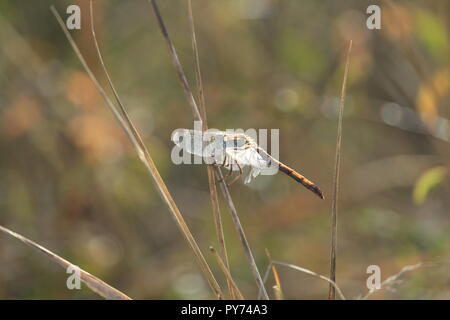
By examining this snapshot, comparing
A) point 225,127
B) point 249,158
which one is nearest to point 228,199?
point 249,158

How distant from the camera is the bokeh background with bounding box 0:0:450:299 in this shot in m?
2.33

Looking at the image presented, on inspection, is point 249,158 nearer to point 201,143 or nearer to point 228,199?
point 201,143

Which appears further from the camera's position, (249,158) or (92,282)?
(249,158)

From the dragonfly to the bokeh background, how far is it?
2.94 feet

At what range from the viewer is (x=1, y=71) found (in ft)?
8.00

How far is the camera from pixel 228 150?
135 cm

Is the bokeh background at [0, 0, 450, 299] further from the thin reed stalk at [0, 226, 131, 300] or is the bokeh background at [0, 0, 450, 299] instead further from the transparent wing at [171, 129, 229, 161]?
the thin reed stalk at [0, 226, 131, 300]

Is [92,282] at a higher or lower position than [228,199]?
lower

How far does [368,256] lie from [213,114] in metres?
0.94

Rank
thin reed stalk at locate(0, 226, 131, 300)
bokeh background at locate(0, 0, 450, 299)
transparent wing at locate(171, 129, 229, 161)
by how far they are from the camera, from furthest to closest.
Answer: bokeh background at locate(0, 0, 450, 299), transparent wing at locate(171, 129, 229, 161), thin reed stalk at locate(0, 226, 131, 300)

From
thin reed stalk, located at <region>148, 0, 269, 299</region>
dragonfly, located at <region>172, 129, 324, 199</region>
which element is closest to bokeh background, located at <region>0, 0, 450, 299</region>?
dragonfly, located at <region>172, 129, 324, 199</region>

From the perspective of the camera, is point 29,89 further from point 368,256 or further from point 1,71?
point 368,256

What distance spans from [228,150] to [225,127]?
1333 millimetres

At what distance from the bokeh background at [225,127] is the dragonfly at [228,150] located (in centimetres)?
90
